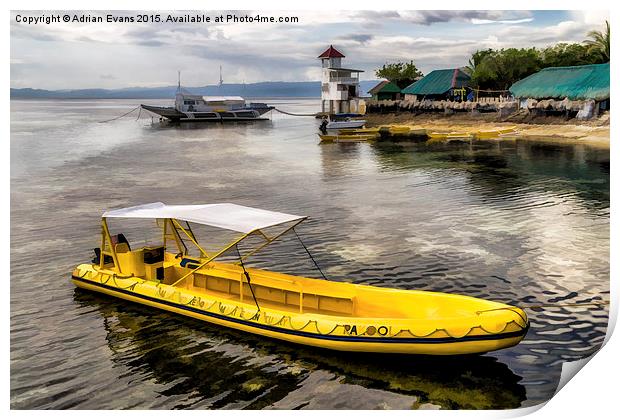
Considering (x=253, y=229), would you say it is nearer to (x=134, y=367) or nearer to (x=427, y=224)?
(x=134, y=367)

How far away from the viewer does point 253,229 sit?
12422 millimetres

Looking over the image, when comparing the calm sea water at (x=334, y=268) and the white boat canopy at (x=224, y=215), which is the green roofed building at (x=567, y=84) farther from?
the white boat canopy at (x=224, y=215)

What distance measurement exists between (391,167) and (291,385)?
86.4 feet

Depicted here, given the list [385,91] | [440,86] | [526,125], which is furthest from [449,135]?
[385,91]

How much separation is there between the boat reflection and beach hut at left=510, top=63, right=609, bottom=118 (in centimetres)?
3411

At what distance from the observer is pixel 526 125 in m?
49.9

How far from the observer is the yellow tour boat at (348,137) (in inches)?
2067

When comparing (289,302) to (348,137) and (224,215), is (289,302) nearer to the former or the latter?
(224,215)

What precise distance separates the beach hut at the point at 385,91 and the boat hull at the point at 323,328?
56.5 meters

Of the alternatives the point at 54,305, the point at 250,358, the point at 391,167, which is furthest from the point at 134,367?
the point at 391,167

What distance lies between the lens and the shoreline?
40844mm

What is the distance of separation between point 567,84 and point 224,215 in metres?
38.1

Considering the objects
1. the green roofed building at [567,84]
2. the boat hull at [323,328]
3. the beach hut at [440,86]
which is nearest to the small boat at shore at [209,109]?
the beach hut at [440,86]
